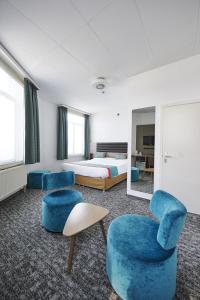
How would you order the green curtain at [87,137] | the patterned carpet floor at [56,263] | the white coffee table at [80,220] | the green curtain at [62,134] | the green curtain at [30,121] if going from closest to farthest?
the patterned carpet floor at [56,263] → the white coffee table at [80,220] → the green curtain at [30,121] → the green curtain at [62,134] → the green curtain at [87,137]

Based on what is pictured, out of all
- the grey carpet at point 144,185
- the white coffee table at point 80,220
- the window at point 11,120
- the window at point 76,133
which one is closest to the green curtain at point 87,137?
the window at point 76,133

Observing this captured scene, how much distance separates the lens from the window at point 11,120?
2.86 m

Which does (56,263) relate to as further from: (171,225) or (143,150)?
(143,150)

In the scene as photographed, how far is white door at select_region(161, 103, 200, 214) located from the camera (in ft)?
7.67

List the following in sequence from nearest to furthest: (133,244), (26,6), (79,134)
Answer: (133,244) < (26,6) < (79,134)

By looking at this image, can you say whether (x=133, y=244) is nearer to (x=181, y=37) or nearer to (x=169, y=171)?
(x=169, y=171)

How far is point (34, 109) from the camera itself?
3609 millimetres

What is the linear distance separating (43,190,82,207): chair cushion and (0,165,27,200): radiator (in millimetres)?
1162

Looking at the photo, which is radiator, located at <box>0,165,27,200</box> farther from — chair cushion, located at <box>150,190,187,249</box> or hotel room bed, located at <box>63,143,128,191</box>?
chair cushion, located at <box>150,190,187,249</box>

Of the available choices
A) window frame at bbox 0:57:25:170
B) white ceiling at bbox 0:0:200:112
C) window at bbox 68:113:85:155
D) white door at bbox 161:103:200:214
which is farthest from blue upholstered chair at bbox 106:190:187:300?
window at bbox 68:113:85:155

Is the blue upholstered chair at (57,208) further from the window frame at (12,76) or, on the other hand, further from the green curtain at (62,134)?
the green curtain at (62,134)

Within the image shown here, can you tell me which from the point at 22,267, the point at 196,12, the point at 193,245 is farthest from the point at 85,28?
the point at 193,245

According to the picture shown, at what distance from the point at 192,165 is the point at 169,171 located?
1.29ft

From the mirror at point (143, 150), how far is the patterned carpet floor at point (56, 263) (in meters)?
1.03
